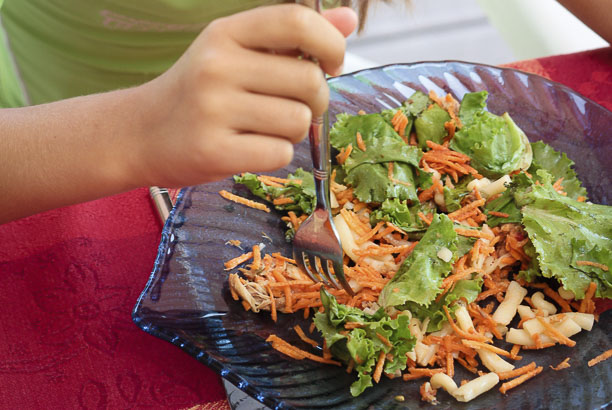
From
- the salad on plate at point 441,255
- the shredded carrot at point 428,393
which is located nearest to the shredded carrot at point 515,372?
the salad on plate at point 441,255

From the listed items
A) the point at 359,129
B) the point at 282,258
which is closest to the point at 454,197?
the point at 359,129

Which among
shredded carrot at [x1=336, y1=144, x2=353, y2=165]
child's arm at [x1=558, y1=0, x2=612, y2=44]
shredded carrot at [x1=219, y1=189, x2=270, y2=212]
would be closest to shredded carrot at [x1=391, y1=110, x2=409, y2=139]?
shredded carrot at [x1=336, y1=144, x2=353, y2=165]

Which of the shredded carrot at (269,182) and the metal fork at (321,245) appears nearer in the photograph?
the metal fork at (321,245)

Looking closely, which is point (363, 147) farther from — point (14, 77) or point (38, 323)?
point (14, 77)

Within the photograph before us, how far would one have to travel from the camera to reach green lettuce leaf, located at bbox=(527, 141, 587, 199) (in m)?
1.20

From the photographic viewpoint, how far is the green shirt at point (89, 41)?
1522mm

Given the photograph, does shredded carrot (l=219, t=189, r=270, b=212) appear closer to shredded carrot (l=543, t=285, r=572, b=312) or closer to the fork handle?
the fork handle

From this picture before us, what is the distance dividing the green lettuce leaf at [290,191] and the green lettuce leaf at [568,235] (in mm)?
385

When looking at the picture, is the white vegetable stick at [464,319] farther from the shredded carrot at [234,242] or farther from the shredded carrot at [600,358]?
the shredded carrot at [234,242]

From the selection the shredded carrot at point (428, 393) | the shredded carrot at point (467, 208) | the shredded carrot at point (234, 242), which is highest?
the shredded carrot at point (467, 208)

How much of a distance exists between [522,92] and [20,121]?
105 centimetres

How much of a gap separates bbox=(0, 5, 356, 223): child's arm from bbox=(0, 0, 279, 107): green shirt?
28.7 inches

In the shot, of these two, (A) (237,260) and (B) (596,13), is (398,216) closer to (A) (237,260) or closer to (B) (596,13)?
(A) (237,260)

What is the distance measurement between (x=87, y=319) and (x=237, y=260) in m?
0.29
